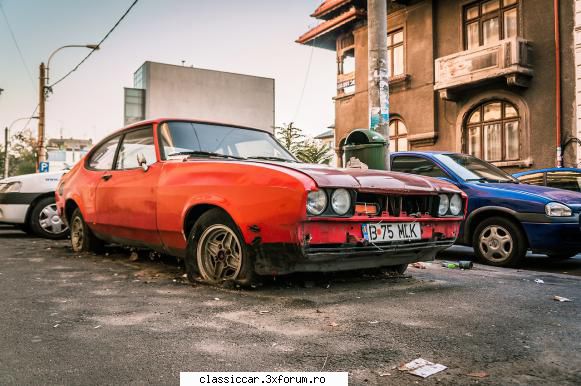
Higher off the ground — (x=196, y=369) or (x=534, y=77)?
(x=534, y=77)

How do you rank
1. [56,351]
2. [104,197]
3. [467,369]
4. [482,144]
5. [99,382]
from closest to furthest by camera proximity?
[99,382]
[467,369]
[56,351]
[104,197]
[482,144]

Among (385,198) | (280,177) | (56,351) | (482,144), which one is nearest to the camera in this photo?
(56,351)

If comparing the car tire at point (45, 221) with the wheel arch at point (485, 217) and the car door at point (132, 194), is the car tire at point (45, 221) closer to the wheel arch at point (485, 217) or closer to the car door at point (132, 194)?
the car door at point (132, 194)

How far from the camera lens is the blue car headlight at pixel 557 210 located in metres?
5.59

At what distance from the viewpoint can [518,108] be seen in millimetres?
14062

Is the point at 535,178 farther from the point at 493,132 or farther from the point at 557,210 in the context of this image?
the point at 493,132

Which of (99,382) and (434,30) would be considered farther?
(434,30)

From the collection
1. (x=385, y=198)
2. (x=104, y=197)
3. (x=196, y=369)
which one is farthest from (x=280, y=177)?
(x=104, y=197)

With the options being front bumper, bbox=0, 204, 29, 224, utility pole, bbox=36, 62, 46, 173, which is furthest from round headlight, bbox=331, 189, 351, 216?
utility pole, bbox=36, 62, 46, 173

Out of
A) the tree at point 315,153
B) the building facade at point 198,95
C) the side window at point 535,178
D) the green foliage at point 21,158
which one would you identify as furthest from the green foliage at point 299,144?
the green foliage at point 21,158

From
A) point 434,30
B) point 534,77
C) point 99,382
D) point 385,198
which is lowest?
point 99,382

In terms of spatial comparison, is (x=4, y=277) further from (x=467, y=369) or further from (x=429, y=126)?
(x=429, y=126)

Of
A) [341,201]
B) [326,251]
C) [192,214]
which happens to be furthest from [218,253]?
[341,201]

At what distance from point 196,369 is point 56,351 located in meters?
0.72
